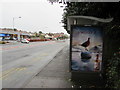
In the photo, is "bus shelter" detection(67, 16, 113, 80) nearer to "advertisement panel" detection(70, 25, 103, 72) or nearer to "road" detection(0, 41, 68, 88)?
"advertisement panel" detection(70, 25, 103, 72)

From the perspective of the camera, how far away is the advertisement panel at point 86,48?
5.69 m

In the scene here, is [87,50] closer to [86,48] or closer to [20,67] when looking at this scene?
[86,48]

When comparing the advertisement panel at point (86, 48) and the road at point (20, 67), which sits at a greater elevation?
the advertisement panel at point (86, 48)

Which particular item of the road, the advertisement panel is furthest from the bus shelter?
the road

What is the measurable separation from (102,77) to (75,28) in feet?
7.16

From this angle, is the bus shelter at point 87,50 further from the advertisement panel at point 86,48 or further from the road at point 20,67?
the road at point 20,67

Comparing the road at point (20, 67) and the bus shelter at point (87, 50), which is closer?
Answer: the bus shelter at point (87, 50)

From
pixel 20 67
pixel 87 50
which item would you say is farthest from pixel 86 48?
pixel 20 67

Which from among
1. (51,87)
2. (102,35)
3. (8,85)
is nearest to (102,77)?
(102,35)

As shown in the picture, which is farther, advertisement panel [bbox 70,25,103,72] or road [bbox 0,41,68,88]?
road [bbox 0,41,68,88]

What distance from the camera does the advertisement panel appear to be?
569cm

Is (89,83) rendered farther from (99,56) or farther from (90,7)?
(90,7)

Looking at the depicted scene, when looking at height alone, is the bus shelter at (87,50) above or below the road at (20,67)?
above

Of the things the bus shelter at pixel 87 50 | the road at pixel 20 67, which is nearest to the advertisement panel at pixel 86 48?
the bus shelter at pixel 87 50
